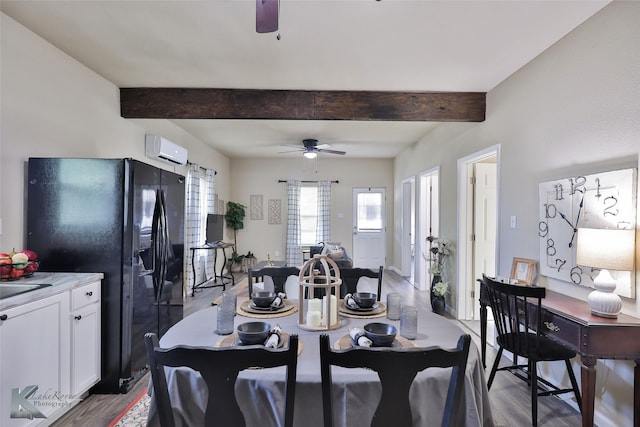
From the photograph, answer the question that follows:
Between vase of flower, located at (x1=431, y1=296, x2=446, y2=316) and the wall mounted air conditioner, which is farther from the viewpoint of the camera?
vase of flower, located at (x1=431, y1=296, x2=446, y2=316)

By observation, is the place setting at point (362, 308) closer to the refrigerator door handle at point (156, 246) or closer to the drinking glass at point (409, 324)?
the drinking glass at point (409, 324)

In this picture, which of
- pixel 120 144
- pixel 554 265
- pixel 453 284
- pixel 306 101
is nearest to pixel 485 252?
pixel 453 284

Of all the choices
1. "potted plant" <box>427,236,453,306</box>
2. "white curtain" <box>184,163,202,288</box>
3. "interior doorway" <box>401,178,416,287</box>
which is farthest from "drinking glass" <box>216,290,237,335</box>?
"interior doorway" <box>401,178,416,287</box>

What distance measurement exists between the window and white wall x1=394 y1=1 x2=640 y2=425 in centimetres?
452

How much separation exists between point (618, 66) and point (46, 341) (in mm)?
3826

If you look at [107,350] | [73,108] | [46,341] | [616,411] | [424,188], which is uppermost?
[73,108]

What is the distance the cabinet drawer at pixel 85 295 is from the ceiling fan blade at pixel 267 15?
2061 millimetres

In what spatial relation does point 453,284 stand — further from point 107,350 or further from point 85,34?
point 85,34

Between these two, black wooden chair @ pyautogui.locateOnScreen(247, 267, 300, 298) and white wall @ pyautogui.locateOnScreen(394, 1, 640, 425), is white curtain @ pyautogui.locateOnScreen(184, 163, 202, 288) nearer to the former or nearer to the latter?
black wooden chair @ pyautogui.locateOnScreen(247, 267, 300, 298)

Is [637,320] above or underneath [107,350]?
above

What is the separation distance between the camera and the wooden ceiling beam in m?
3.45

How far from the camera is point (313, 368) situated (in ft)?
4.03

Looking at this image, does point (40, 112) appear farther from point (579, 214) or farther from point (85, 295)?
point (579, 214)

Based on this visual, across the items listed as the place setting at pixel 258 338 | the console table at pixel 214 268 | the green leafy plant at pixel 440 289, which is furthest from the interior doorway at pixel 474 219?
the console table at pixel 214 268
